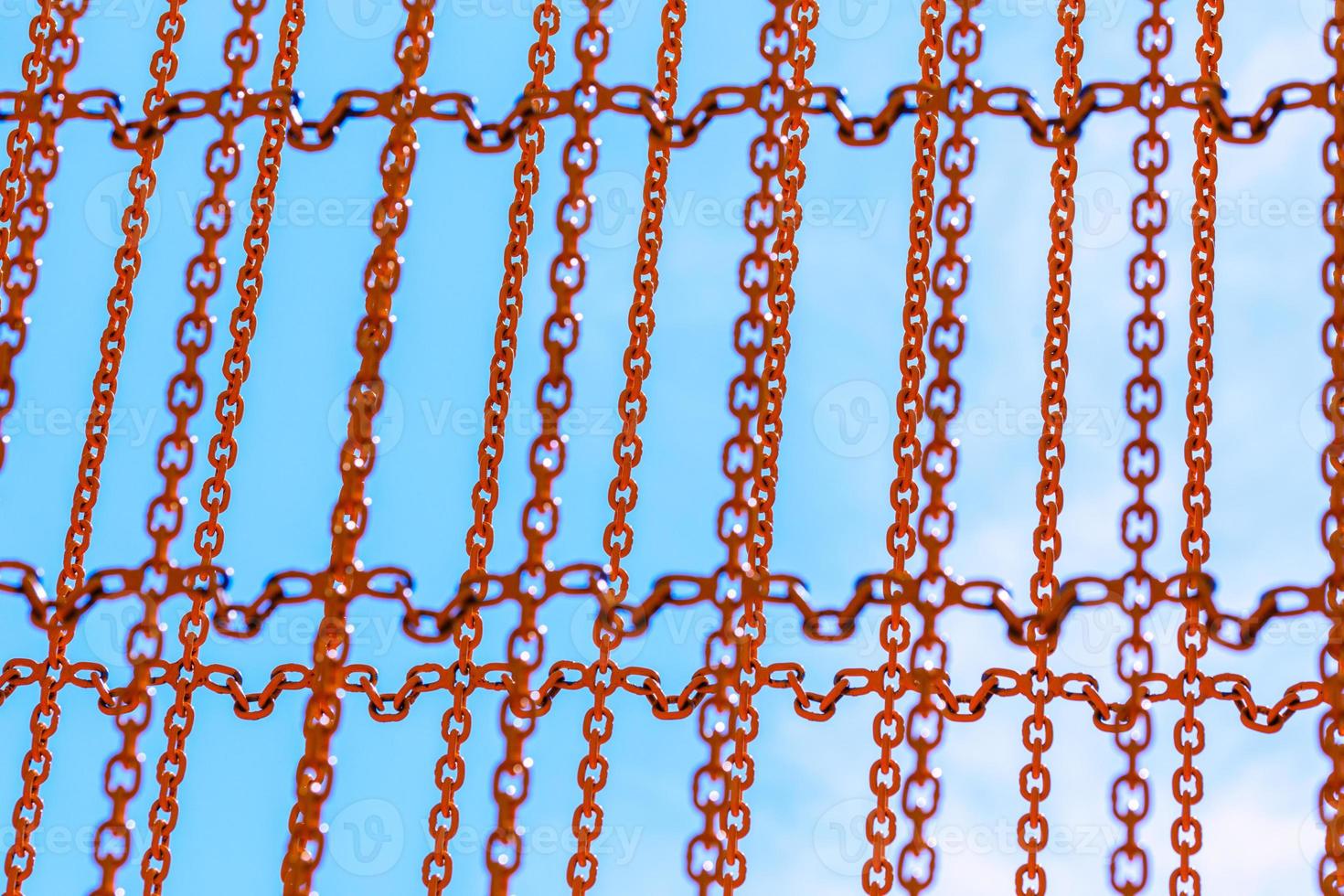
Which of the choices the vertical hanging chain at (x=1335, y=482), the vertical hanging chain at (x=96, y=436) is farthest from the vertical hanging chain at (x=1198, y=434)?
the vertical hanging chain at (x=96, y=436)

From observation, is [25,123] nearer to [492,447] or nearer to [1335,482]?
[492,447]

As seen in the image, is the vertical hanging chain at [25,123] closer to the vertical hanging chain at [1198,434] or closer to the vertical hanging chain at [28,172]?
the vertical hanging chain at [28,172]

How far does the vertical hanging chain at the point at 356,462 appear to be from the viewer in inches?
139

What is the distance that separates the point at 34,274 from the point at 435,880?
1.65 m

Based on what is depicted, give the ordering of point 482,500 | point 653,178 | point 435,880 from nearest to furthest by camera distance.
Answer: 1. point 435,880
2. point 482,500
3. point 653,178

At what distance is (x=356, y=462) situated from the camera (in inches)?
146

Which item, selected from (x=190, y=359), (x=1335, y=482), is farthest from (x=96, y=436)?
(x=1335, y=482)

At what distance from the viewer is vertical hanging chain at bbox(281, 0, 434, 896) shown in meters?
3.54

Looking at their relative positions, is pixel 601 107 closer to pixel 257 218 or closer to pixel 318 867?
pixel 257 218

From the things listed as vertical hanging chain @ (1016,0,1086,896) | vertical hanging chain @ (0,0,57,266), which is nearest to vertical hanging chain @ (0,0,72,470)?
vertical hanging chain @ (0,0,57,266)

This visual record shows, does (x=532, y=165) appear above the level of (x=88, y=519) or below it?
above

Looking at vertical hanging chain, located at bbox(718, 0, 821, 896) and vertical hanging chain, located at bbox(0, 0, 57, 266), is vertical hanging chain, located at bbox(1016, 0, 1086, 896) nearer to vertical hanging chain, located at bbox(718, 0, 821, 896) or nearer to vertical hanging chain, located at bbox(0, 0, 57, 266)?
vertical hanging chain, located at bbox(718, 0, 821, 896)

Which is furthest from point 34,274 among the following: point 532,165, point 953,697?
point 953,697

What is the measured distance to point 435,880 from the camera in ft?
11.5
